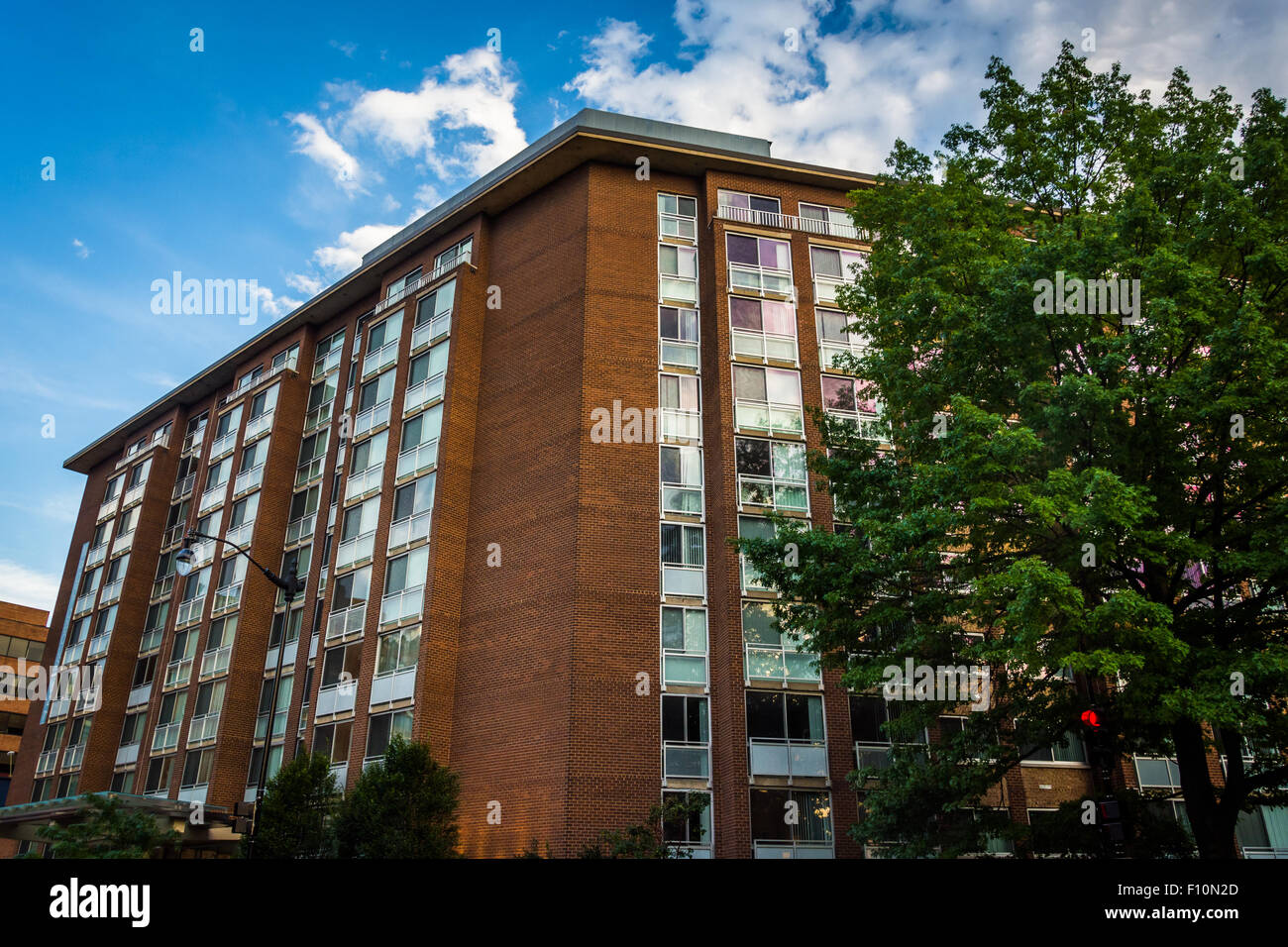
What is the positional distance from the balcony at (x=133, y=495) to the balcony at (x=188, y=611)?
30.2 ft

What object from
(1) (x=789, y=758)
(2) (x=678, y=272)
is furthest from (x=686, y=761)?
(2) (x=678, y=272)

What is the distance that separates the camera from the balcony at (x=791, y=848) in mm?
24641

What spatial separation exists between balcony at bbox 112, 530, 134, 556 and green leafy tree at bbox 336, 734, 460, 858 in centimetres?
2963

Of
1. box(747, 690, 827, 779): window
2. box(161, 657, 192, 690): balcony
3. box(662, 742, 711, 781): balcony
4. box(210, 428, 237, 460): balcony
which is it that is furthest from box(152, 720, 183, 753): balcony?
box(747, 690, 827, 779): window

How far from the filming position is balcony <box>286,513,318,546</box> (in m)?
39.5

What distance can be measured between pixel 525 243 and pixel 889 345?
64.8 ft

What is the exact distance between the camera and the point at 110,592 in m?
47.4

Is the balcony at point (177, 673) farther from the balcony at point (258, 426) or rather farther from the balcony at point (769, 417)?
the balcony at point (769, 417)

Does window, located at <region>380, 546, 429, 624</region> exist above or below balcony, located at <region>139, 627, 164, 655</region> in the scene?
below

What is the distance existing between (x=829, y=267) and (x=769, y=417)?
275 inches

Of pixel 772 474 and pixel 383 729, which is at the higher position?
pixel 772 474

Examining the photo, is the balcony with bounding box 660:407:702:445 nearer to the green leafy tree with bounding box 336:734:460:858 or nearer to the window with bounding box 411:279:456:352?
the window with bounding box 411:279:456:352

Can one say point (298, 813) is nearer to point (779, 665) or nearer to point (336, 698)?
point (336, 698)
